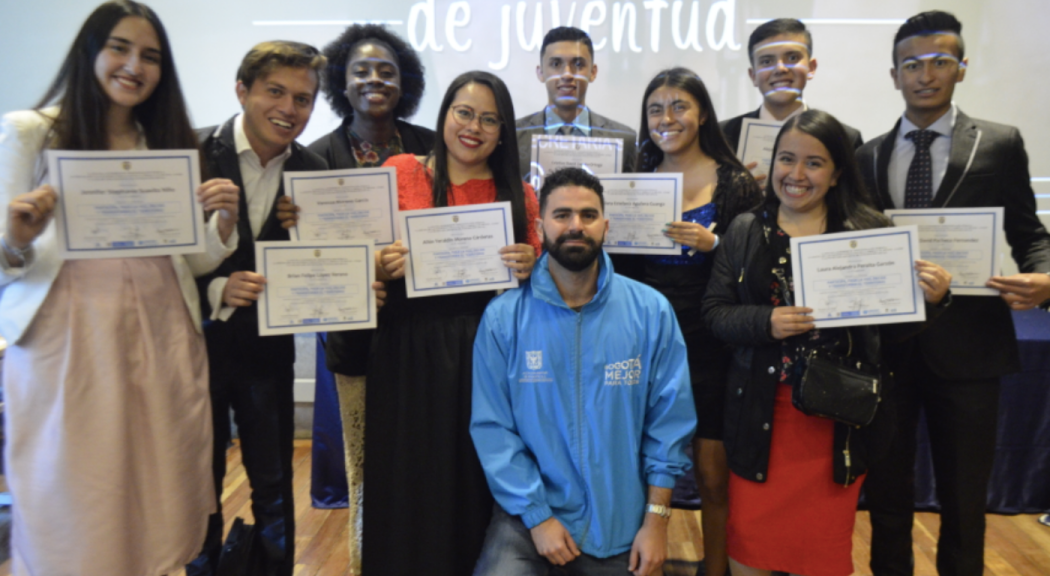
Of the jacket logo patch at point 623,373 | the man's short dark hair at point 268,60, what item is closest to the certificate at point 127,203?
the man's short dark hair at point 268,60

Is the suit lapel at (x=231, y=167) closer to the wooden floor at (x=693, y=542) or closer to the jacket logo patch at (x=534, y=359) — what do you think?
the jacket logo patch at (x=534, y=359)

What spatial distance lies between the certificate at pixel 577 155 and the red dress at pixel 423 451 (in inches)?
29.9

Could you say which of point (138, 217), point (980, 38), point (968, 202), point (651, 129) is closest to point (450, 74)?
point (651, 129)

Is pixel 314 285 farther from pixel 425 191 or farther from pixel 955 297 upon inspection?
pixel 955 297

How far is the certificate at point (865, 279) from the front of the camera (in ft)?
6.39

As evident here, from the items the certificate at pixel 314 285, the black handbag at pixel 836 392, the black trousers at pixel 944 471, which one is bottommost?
the black trousers at pixel 944 471

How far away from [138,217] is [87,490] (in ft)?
2.49

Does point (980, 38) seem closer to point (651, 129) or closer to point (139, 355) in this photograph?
point (651, 129)

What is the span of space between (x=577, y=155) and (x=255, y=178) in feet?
3.86

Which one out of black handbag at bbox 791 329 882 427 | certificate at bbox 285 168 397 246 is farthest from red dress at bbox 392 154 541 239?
black handbag at bbox 791 329 882 427

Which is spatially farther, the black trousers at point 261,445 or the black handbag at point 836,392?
the black trousers at point 261,445

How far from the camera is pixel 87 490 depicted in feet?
5.97

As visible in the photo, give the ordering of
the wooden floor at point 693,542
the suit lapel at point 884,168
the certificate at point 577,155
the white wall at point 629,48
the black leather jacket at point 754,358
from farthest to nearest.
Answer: the white wall at point 629,48 < the wooden floor at point 693,542 < the certificate at point 577,155 < the suit lapel at point 884,168 < the black leather jacket at point 754,358

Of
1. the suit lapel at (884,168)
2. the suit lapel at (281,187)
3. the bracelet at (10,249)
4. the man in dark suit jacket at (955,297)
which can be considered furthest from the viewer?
the suit lapel at (884,168)
